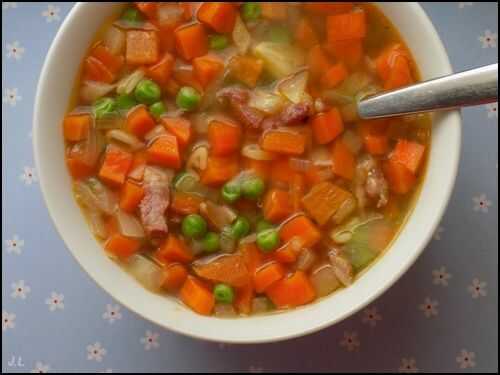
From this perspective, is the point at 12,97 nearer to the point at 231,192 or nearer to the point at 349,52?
the point at 231,192

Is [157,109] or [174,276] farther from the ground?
[157,109]

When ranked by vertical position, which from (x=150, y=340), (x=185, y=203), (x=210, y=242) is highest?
(x=185, y=203)

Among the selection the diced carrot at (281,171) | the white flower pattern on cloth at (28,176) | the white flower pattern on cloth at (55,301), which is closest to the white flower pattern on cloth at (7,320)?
the white flower pattern on cloth at (55,301)

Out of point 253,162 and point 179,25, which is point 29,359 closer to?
point 253,162

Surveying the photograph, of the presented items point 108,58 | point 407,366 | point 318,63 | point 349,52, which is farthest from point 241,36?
point 407,366

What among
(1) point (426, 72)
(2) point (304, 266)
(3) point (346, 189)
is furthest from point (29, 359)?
(1) point (426, 72)

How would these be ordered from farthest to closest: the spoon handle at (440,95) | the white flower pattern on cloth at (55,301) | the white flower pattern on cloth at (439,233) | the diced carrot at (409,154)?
1. the white flower pattern on cloth at (55,301)
2. the white flower pattern on cloth at (439,233)
3. the diced carrot at (409,154)
4. the spoon handle at (440,95)

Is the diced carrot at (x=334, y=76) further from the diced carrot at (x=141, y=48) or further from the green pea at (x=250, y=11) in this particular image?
the diced carrot at (x=141, y=48)
